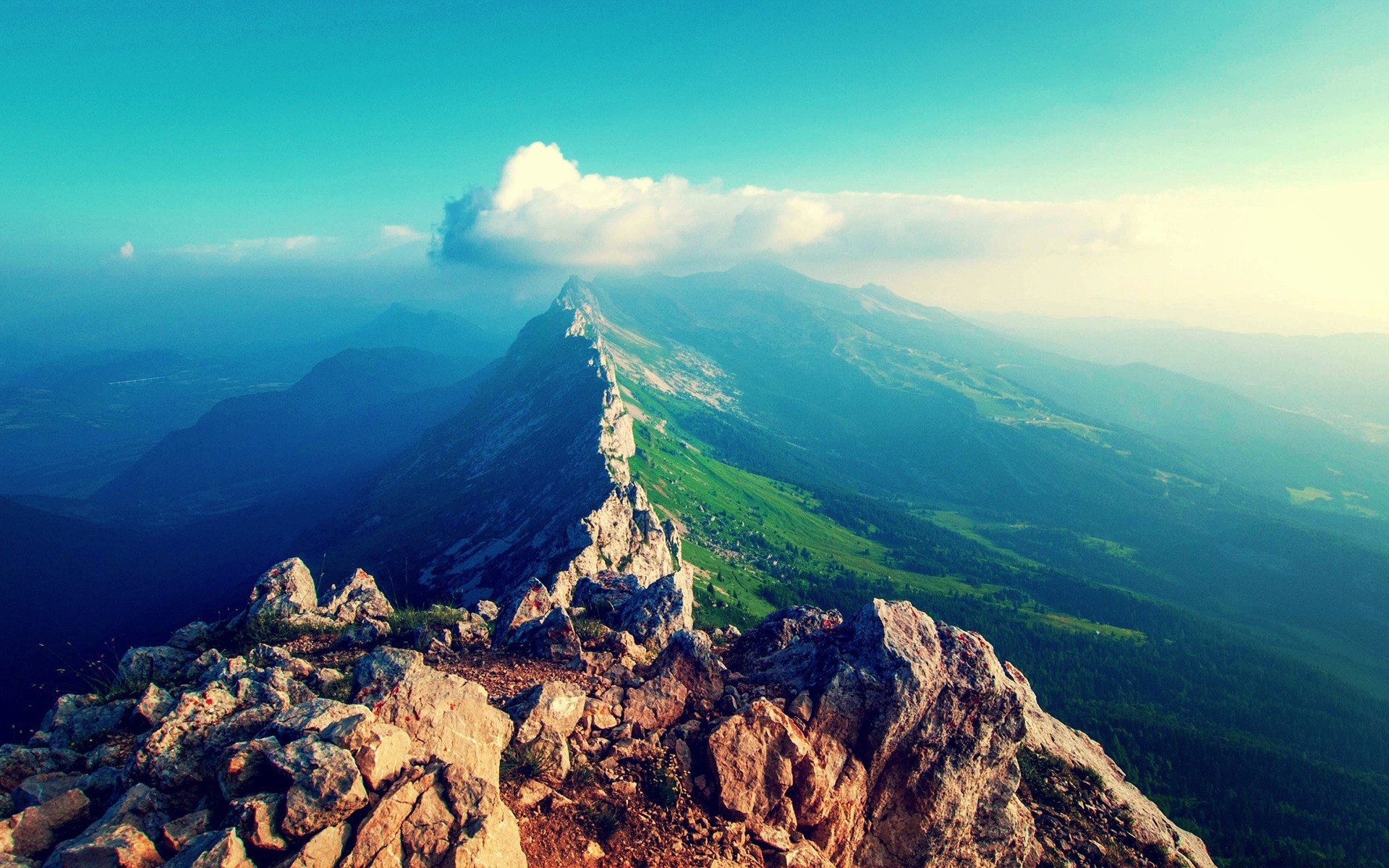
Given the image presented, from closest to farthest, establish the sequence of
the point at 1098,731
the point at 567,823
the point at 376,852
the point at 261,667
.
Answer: the point at 376,852, the point at 567,823, the point at 261,667, the point at 1098,731

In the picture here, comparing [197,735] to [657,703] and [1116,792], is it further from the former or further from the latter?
[1116,792]

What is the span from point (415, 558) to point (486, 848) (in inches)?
5483

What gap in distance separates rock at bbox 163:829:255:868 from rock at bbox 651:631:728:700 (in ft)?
45.0

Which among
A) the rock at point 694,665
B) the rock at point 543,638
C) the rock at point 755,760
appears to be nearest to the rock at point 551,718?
the rock at point 694,665

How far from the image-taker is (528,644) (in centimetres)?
2759

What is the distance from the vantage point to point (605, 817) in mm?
16469


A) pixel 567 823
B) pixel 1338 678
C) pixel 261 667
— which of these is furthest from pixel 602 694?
pixel 1338 678

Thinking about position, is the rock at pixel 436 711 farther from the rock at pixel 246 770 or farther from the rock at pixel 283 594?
the rock at pixel 283 594

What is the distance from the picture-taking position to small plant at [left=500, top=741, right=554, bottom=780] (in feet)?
57.3

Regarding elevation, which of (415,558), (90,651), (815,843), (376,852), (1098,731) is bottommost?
(1098,731)

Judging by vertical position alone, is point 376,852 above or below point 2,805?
above

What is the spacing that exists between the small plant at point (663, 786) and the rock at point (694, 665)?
383 centimetres

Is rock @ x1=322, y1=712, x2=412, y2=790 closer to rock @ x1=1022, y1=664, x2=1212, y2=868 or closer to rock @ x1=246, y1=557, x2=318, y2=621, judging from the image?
rock @ x1=246, y1=557, x2=318, y2=621

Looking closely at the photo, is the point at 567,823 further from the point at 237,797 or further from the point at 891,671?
the point at 891,671
